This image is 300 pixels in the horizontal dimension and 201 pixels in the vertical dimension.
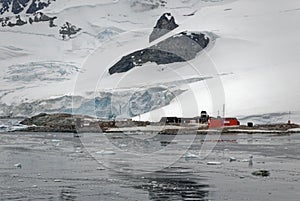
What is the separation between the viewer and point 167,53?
77812mm

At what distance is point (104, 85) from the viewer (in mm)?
68812

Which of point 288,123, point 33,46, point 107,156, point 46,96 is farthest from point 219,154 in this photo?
point 33,46

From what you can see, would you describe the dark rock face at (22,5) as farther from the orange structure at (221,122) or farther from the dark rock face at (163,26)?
the orange structure at (221,122)

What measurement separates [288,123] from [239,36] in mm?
30786

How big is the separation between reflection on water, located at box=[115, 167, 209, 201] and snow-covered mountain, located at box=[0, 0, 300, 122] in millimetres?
33122

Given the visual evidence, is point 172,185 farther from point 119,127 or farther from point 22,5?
point 22,5

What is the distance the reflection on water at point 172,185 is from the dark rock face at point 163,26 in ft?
220

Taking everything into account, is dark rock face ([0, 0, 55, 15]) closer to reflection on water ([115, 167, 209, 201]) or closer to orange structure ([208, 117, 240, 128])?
orange structure ([208, 117, 240, 128])

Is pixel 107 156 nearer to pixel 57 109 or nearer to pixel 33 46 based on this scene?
pixel 57 109

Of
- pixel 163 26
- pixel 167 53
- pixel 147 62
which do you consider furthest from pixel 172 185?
pixel 163 26

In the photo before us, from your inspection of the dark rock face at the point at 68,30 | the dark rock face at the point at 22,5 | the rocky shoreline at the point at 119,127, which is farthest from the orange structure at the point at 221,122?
the dark rock face at the point at 22,5

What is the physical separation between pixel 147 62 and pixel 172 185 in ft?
209

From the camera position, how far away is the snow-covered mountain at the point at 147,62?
53250 millimetres

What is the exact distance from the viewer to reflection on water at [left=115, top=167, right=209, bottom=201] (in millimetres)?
11773
